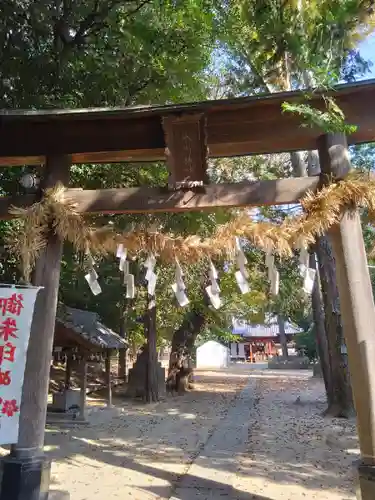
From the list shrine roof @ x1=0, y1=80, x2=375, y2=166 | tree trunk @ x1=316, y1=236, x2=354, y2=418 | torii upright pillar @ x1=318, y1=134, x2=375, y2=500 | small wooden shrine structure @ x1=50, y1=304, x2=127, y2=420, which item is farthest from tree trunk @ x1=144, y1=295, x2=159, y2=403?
torii upright pillar @ x1=318, y1=134, x2=375, y2=500

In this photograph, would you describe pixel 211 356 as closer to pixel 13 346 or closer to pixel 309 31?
pixel 309 31

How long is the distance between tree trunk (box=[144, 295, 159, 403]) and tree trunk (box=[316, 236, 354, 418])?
6468 millimetres

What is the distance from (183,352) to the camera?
732 inches

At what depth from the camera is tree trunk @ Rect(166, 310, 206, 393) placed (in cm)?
1828

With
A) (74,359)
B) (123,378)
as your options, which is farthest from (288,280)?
(123,378)

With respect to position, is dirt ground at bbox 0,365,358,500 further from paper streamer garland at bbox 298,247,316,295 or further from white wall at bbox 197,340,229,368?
white wall at bbox 197,340,229,368

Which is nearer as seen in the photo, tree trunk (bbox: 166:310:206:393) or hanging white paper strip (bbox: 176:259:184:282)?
hanging white paper strip (bbox: 176:259:184:282)

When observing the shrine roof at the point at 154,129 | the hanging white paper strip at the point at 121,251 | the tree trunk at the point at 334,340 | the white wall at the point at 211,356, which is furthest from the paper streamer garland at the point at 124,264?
the white wall at the point at 211,356

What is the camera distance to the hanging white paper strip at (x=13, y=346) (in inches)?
153

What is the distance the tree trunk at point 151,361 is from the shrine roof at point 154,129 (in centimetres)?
1134

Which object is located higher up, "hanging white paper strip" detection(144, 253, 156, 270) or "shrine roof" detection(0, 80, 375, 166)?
"shrine roof" detection(0, 80, 375, 166)

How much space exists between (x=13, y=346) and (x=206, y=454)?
4.60 meters

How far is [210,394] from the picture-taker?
17.2m

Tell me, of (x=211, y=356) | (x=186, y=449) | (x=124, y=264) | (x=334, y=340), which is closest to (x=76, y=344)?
(x=186, y=449)
